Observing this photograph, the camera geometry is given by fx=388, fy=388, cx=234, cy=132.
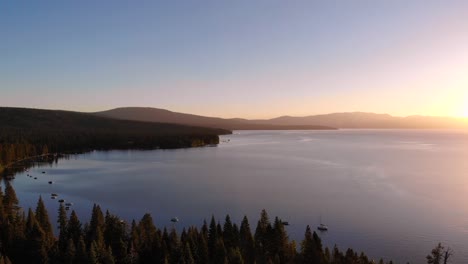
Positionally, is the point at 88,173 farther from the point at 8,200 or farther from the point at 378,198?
the point at 378,198

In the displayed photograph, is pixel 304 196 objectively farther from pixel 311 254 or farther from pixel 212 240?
pixel 311 254

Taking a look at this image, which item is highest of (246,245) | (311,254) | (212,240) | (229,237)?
(229,237)

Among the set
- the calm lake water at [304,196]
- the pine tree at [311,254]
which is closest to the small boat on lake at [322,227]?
the calm lake water at [304,196]

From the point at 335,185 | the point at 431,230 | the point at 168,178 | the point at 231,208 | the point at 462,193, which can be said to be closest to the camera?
the point at 431,230

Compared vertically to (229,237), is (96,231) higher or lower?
higher

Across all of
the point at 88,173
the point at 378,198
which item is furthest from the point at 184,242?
the point at 88,173

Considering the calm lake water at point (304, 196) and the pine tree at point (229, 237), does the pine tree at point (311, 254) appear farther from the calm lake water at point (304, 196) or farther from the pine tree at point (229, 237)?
the calm lake water at point (304, 196)

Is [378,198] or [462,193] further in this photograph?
[462,193]

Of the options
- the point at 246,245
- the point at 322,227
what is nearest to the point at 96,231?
the point at 246,245

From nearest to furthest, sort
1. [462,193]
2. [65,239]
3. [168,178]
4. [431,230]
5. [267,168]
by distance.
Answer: [65,239], [431,230], [462,193], [168,178], [267,168]
